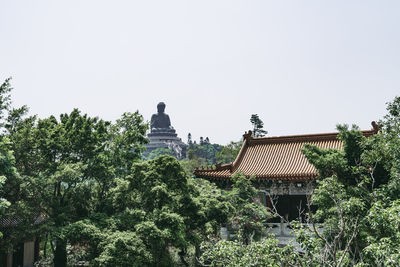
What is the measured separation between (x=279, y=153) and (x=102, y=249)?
10.8 m

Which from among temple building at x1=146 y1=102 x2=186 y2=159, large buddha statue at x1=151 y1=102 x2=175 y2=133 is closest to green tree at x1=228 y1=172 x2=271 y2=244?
temple building at x1=146 y1=102 x2=186 y2=159

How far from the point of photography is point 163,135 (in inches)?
3846

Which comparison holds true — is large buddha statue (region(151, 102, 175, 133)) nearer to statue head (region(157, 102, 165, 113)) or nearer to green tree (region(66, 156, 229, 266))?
statue head (region(157, 102, 165, 113))

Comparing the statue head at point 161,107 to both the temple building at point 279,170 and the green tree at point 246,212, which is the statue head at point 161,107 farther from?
the green tree at point 246,212

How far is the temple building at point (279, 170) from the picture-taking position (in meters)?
16.6

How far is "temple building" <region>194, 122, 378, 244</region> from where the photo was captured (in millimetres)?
16609

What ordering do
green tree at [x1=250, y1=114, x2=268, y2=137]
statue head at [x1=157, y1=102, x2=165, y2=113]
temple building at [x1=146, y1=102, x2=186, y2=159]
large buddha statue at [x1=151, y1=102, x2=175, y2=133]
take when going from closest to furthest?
green tree at [x1=250, y1=114, x2=268, y2=137] < statue head at [x1=157, y1=102, x2=165, y2=113] < large buddha statue at [x1=151, y1=102, x2=175, y2=133] < temple building at [x1=146, y1=102, x2=186, y2=159]

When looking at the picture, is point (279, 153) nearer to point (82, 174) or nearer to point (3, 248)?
point (82, 174)

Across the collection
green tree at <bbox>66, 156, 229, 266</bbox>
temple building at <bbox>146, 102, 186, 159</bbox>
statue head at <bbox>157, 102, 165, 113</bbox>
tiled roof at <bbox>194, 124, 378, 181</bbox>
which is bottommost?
green tree at <bbox>66, 156, 229, 266</bbox>

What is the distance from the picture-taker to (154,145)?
98500mm

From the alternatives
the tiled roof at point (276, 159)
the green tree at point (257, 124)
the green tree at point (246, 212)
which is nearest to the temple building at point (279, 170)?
the tiled roof at point (276, 159)

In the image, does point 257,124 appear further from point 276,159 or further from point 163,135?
point 163,135

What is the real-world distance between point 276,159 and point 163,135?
80133 mm

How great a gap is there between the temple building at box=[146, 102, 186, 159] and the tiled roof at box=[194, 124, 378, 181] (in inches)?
2972
